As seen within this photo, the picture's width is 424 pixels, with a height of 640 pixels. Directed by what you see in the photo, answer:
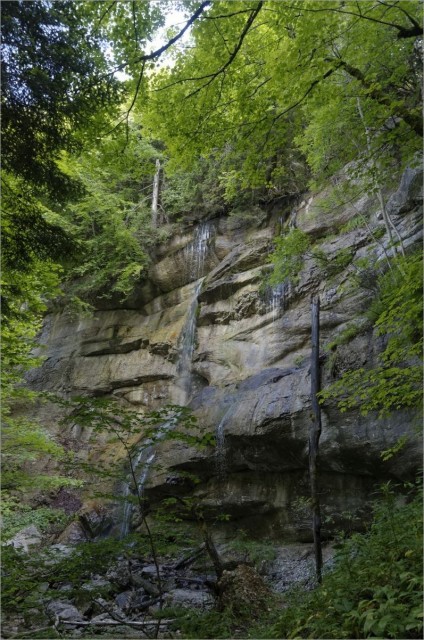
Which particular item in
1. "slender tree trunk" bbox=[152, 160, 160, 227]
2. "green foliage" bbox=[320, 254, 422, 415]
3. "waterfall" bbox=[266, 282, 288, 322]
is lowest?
"green foliage" bbox=[320, 254, 422, 415]

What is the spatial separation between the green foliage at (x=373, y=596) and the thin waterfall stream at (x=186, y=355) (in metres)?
8.90

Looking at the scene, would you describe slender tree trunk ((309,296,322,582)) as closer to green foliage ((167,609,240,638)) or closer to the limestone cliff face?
the limestone cliff face

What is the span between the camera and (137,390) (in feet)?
57.4

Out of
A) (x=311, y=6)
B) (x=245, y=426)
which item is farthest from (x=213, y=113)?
(x=245, y=426)

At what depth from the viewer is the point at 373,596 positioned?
3244mm

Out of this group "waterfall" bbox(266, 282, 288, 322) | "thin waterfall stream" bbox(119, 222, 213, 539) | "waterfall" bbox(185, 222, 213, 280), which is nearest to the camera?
"thin waterfall stream" bbox(119, 222, 213, 539)

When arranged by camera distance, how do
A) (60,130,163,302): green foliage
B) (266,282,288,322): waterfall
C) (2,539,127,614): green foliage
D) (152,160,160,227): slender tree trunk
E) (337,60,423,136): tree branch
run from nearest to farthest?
(2,539,127,614): green foliage
(337,60,423,136): tree branch
(266,282,288,322): waterfall
(60,130,163,302): green foliage
(152,160,160,227): slender tree trunk

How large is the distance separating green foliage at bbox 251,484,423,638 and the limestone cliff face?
2.47 m

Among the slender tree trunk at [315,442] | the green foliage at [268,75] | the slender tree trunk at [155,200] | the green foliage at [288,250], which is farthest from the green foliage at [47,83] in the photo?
the slender tree trunk at [155,200]

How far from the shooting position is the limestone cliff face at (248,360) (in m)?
10.5

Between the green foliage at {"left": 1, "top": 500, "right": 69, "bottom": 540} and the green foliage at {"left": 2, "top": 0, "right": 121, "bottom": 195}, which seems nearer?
the green foliage at {"left": 2, "top": 0, "right": 121, "bottom": 195}

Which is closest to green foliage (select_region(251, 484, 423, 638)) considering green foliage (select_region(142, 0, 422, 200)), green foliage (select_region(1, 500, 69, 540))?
green foliage (select_region(142, 0, 422, 200))

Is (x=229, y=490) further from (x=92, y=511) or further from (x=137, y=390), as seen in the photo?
(x=137, y=390)

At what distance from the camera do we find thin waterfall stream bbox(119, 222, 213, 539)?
1320cm
